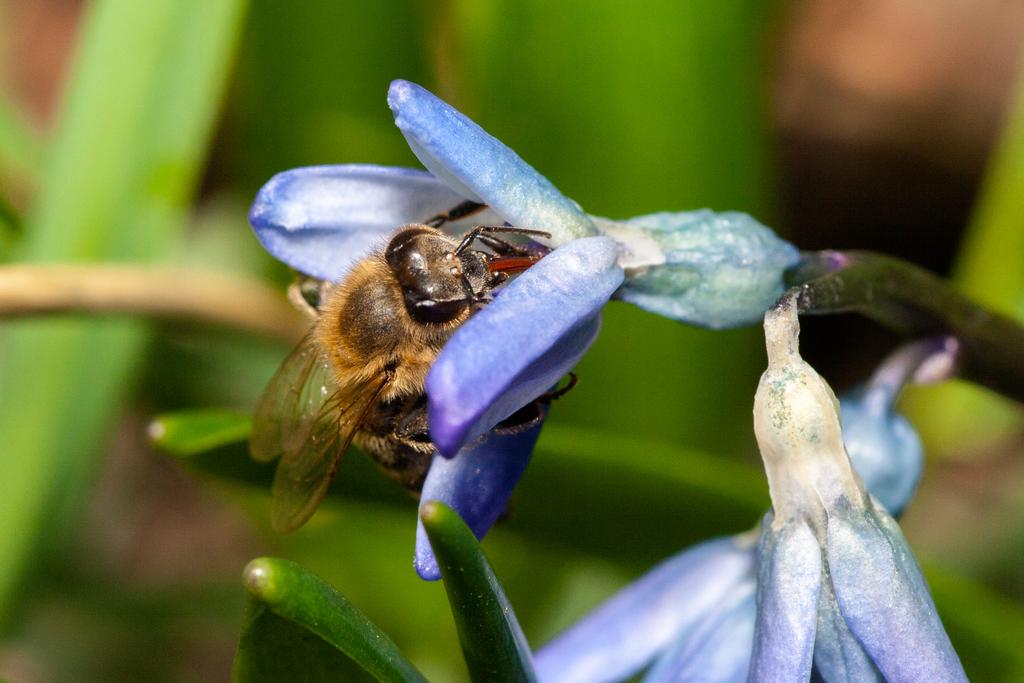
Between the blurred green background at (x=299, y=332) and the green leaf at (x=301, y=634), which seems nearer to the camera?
the green leaf at (x=301, y=634)

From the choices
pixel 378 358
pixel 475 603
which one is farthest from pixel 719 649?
pixel 378 358

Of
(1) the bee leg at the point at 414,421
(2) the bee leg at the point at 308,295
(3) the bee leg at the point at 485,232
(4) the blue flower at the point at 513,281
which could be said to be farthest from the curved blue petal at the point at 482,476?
(2) the bee leg at the point at 308,295

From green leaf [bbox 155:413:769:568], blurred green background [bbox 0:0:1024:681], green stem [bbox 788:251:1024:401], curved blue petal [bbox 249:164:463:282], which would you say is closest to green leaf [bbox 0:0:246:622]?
blurred green background [bbox 0:0:1024:681]

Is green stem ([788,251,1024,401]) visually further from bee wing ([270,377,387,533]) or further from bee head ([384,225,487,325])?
bee wing ([270,377,387,533])

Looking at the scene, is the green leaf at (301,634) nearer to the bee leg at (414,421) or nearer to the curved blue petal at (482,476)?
the curved blue petal at (482,476)

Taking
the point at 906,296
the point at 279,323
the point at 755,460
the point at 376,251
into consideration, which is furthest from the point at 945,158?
the point at 376,251

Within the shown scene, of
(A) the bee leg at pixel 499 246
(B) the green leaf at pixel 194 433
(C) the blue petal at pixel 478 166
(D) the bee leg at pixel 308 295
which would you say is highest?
(C) the blue petal at pixel 478 166

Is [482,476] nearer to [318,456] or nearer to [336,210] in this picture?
[318,456]
